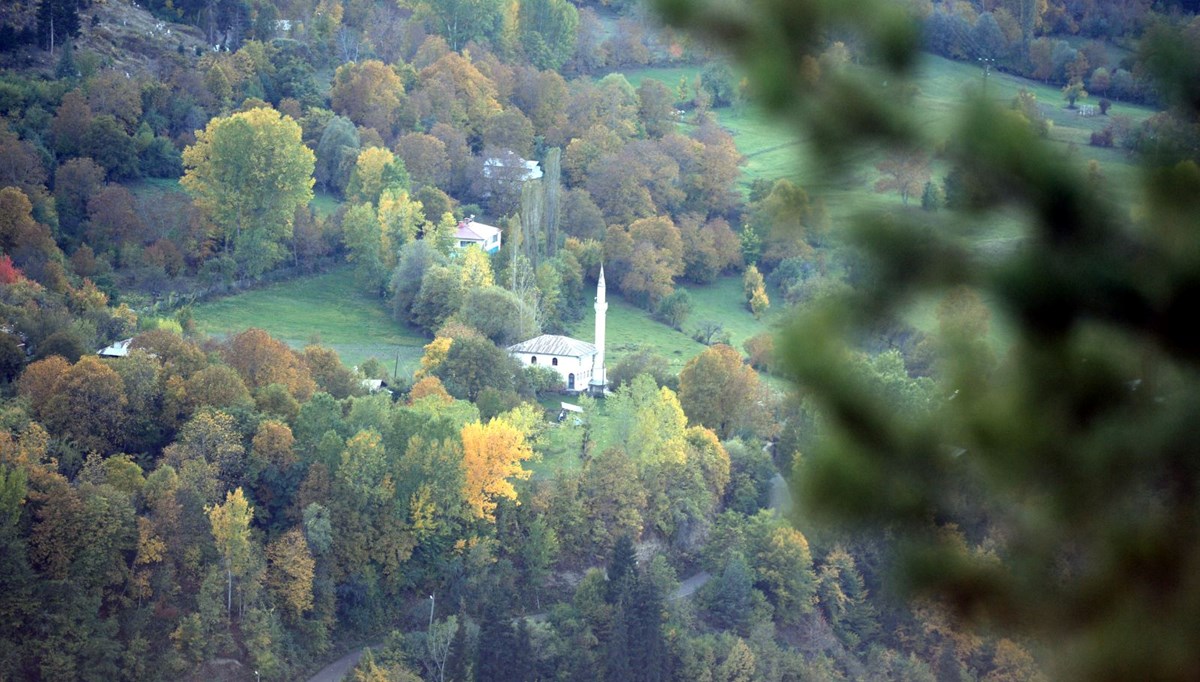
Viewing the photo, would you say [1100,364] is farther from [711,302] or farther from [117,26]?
[117,26]

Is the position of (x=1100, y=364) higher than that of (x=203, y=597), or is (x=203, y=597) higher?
(x=1100, y=364)

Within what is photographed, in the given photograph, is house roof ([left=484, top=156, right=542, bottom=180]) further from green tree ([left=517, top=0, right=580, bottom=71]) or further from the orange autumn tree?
the orange autumn tree

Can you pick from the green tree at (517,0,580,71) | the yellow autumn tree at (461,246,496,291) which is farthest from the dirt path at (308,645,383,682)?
the green tree at (517,0,580,71)

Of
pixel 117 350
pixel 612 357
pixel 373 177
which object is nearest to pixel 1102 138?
pixel 117 350

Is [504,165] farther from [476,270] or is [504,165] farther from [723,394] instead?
[723,394]

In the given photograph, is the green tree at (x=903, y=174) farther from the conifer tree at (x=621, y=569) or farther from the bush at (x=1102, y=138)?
the conifer tree at (x=621, y=569)

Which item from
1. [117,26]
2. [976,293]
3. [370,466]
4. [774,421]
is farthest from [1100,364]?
[117,26]
